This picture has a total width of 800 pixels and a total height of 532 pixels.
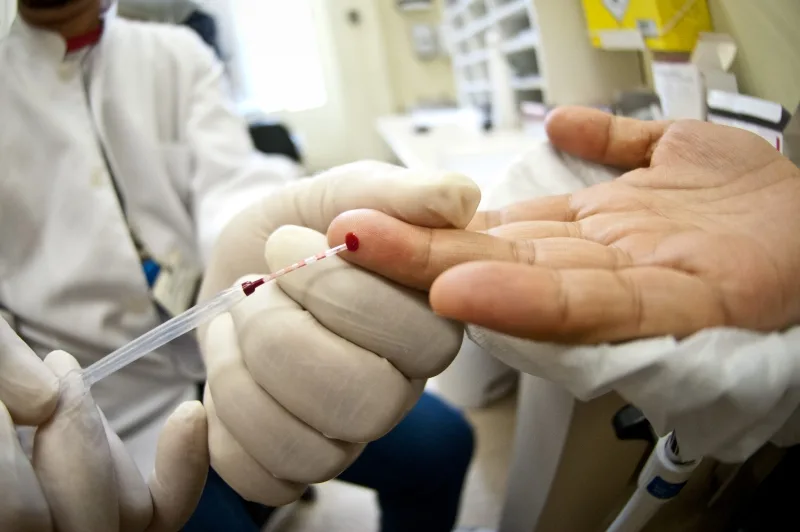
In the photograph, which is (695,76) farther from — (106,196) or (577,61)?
(106,196)

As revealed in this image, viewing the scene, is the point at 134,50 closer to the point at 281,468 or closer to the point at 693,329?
the point at 281,468

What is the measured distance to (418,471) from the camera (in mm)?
544

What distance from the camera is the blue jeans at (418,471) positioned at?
538 millimetres

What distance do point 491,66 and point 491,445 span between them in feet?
2.68

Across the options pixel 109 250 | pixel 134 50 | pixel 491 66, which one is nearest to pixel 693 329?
pixel 109 250

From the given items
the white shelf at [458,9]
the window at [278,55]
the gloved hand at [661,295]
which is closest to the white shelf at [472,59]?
the white shelf at [458,9]

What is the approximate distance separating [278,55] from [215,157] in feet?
5.41

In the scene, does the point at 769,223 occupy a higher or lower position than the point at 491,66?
lower

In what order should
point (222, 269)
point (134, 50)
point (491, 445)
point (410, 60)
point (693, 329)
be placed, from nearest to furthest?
point (693, 329), point (222, 269), point (134, 50), point (491, 445), point (410, 60)

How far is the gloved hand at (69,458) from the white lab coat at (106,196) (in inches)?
2.0

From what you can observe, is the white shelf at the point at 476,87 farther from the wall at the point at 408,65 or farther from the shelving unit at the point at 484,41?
the wall at the point at 408,65

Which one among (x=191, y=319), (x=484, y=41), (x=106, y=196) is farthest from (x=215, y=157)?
(x=484, y=41)

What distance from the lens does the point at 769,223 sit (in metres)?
0.30

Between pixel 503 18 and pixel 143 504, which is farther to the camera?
pixel 503 18
